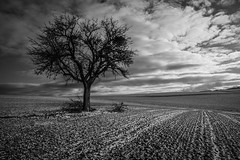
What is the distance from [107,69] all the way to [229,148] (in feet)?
51.2

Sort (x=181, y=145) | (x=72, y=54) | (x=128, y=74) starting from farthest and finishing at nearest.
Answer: (x=128, y=74) → (x=72, y=54) → (x=181, y=145)

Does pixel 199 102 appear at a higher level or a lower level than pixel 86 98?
lower

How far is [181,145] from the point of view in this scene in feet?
18.1

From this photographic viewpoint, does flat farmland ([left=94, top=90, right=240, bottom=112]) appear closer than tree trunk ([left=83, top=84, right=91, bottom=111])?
No

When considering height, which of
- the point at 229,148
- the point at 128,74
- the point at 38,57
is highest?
the point at 38,57

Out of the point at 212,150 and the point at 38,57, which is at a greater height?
the point at 38,57

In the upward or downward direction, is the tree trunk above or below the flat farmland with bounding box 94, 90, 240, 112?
above

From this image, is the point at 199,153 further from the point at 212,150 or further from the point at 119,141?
the point at 119,141

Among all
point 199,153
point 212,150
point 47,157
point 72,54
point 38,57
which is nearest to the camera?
point 47,157

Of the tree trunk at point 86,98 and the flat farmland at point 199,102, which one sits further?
the flat farmland at point 199,102

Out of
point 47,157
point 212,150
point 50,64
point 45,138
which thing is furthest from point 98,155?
point 50,64

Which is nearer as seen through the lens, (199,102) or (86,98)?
(86,98)

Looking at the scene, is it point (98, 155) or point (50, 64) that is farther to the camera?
point (50, 64)

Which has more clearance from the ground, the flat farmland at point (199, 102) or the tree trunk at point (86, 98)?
the tree trunk at point (86, 98)
